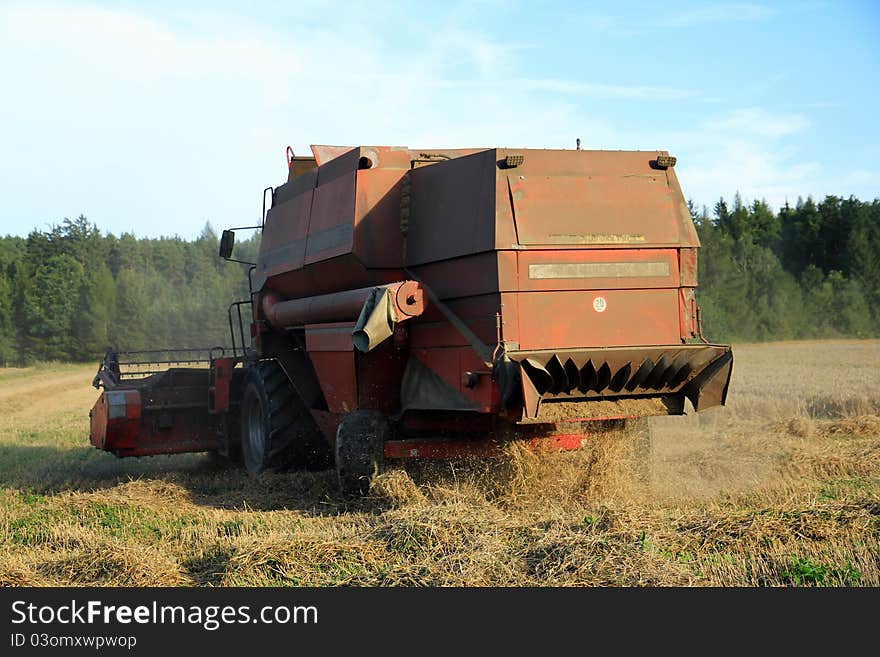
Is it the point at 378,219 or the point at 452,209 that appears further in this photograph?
the point at 378,219

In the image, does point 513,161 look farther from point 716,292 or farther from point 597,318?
point 716,292

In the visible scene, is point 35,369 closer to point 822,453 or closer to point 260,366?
point 260,366

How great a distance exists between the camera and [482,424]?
25.9ft

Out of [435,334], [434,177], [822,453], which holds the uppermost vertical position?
[434,177]

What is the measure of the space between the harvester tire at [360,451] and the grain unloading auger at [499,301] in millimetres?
11

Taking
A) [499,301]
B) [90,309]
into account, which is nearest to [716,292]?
[90,309]

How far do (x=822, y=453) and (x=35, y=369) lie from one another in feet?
133

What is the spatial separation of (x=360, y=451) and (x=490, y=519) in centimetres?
175

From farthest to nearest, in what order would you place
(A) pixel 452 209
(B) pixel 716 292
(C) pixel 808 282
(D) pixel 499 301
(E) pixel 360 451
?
(C) pixel 808 282
(B) pixel 716 292
(E) pixel 360 451
(A) pixel 452 209
(D) pixel 499 301

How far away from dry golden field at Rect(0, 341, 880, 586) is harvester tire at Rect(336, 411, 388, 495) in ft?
0.48

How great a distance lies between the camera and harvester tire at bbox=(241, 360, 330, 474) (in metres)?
9.93

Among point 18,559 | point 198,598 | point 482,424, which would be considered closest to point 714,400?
point 482,424

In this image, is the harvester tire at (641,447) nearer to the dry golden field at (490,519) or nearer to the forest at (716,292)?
the dry golden field at (490,519)

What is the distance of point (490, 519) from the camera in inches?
258
